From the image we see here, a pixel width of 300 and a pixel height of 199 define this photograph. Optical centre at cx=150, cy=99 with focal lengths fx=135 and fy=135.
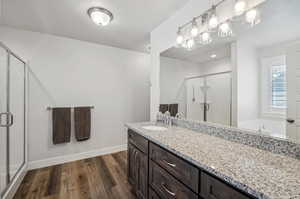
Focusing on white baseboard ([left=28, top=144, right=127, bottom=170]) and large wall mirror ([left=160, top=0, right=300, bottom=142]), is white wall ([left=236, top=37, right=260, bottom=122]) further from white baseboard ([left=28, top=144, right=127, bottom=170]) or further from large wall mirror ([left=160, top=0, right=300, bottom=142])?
white baseboard ([left=28, top=144, right=127, bottom=170])

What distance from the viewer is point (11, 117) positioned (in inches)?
71.1

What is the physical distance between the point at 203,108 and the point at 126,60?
7.37 feet

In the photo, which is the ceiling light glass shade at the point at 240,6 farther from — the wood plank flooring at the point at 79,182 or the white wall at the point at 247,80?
the wood plank flooring at the point at 79,182

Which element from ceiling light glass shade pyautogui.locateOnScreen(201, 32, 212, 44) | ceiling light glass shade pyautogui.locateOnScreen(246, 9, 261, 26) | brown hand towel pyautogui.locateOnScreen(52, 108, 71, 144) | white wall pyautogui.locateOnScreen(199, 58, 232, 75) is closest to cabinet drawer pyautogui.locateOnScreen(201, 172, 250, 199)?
white wall pyautogui.locateOnScreen(199, 58, 232, 75)

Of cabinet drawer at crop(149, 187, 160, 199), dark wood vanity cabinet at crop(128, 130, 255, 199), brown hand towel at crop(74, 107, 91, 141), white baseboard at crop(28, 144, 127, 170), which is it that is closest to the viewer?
dark wood vanity cabinet at crop(128, 130, 255, 199)

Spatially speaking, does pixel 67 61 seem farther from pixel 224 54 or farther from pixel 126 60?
pixel 224 54

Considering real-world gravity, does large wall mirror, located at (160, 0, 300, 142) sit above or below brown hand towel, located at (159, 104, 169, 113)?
above

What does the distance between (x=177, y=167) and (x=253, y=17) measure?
4.33ft

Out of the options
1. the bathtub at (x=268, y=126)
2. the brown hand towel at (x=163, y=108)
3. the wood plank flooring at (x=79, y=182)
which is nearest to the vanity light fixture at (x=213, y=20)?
the bathtub at (x=268, y=126)

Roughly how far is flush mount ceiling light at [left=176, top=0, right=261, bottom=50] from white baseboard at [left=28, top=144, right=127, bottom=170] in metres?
2.52

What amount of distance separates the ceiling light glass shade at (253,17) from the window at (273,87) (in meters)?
0.32

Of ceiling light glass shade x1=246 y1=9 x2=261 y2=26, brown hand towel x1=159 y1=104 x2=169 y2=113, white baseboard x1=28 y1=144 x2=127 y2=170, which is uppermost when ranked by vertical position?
ceiling light glass shade x1=246 y1=9 x2=261 y2=26

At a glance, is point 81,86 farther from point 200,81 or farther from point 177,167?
point 177,167

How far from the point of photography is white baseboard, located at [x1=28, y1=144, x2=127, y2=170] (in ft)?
7.56
